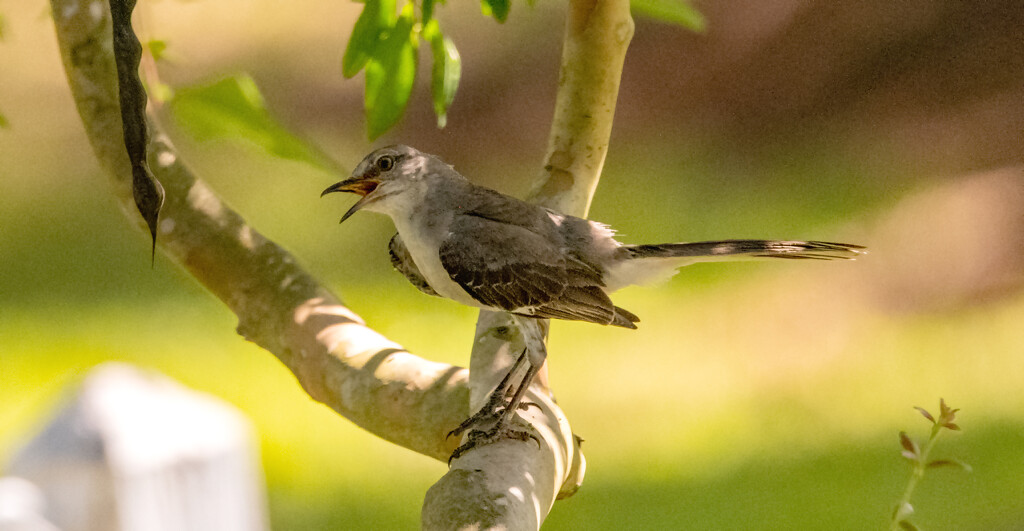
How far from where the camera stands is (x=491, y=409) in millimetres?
701

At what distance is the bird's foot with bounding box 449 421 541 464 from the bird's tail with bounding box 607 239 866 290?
6.4 inches

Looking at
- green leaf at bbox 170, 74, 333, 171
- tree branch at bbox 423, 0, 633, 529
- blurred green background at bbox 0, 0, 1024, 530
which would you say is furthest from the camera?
blurred green background at bbox 0, 0, 1024, 530

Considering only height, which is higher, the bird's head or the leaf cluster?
the leaf cluster

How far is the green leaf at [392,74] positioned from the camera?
0.64 meters

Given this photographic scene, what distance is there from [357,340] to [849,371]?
Result: 3.97ft

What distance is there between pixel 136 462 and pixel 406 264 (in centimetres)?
51

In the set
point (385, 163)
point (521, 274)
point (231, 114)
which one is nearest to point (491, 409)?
point (521, 274)

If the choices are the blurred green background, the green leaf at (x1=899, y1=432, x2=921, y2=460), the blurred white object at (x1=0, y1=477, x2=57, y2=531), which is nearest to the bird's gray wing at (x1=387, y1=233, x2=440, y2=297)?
the green leaf at (x1=899, y1=432, x2=921, y2=460)

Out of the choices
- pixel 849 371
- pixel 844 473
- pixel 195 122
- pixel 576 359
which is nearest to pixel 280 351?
pixel 195 122

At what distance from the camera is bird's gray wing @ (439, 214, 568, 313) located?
0.70m

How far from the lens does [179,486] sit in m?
1.18

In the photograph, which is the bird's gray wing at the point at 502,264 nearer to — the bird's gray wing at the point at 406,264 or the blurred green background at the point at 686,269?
the bird's gray wing at the point at 406,264

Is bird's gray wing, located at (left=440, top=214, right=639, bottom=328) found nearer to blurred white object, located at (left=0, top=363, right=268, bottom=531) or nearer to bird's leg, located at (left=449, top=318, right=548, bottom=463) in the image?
bird's leg, located at (left=449, top=318, right=548, bottom=463)

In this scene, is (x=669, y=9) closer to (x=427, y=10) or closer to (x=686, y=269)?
(x=427, y=10)
